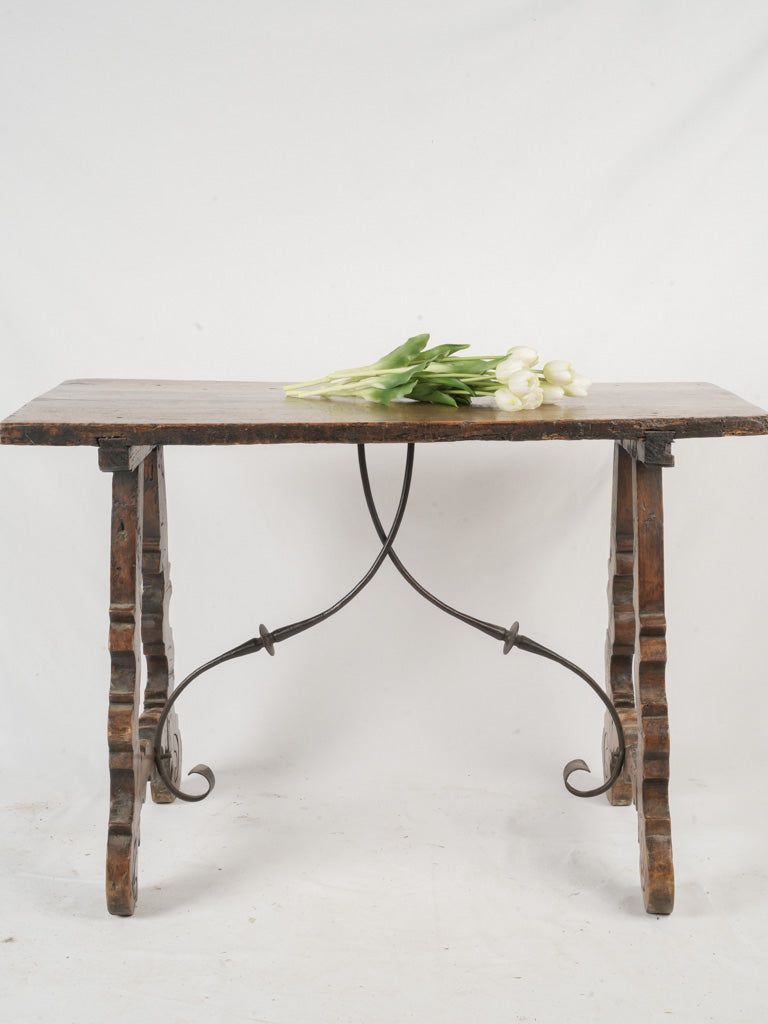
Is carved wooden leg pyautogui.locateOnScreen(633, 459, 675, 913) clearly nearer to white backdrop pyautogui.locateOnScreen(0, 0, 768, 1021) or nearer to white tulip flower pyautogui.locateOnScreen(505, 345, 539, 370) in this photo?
white tulip flower pyautogui.locateOnScreen(505, 345, 539, 370)

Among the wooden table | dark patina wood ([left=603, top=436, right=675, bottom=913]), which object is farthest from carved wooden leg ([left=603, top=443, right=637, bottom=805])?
dark patina wood ([left=603, top=436, right=675, bottom=913])

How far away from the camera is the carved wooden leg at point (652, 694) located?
2.49m

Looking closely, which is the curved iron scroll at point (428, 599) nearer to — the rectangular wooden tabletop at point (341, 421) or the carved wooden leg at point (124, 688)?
the carved wooden leg at point (124, 688)

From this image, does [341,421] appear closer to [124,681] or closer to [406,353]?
[406,353]

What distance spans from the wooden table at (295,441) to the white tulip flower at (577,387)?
23 millimetres

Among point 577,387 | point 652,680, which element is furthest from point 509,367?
point 652,680

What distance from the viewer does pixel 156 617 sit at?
9.58 feet

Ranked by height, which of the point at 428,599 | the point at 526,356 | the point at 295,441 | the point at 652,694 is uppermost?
the point at 526,356

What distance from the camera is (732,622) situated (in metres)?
3.44

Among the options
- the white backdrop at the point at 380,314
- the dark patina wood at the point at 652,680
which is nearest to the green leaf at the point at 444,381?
the dark patina wood at the point at 652,680

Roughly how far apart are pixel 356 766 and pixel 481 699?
1.30 feet

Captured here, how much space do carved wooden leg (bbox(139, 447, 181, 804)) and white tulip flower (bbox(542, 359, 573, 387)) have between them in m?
0.88

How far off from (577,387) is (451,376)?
0.25 metres

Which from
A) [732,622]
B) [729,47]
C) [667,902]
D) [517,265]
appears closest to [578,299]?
[517,265]
